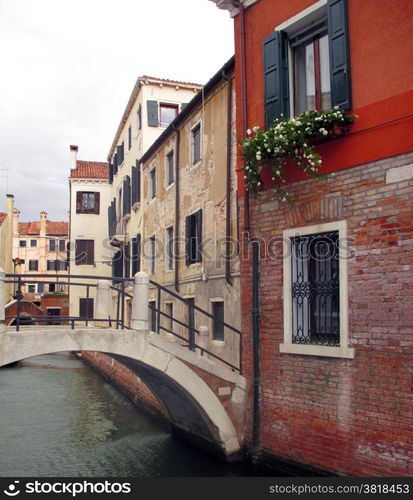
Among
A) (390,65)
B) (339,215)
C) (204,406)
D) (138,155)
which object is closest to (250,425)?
(204,406)

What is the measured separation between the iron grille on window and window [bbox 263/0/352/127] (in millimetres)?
1920

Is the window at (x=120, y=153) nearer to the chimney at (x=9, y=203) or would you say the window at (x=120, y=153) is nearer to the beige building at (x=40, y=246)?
the chimney at (x=9, y=203)

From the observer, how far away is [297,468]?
794 centimetres

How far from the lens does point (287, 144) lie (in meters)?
7.67

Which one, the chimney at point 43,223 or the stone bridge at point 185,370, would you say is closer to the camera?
the stone bridge at point 185,370

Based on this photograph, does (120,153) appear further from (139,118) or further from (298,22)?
(298,22)

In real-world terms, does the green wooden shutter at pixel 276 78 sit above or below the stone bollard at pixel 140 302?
above

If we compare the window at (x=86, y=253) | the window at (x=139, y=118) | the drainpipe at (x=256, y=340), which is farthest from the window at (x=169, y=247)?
the window at (x=86, y=253)

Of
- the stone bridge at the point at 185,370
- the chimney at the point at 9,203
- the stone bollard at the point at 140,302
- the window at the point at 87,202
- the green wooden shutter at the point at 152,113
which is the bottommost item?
the stone bridge at the point at 185,370

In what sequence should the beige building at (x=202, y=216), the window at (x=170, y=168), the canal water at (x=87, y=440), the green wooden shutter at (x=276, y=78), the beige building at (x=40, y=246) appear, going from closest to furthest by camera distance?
the green wooden shutter at (x=276, y=78), the canal water at (x=87, y=440), the beige building at (x=202, y=216), the window at (x=170, y=168), the beige building at (x=40, y=246)

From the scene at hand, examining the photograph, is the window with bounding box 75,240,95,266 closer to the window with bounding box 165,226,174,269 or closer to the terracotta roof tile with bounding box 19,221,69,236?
the window with bounding box 165,226,174,269

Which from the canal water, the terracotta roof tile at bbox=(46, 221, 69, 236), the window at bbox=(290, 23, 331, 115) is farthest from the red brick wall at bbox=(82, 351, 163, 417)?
the terracotta roof tile at bbox=(46, 221, 69, 236)

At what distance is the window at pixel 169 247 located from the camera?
1606 centimetres

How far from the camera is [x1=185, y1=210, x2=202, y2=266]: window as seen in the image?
1325 centimetres
